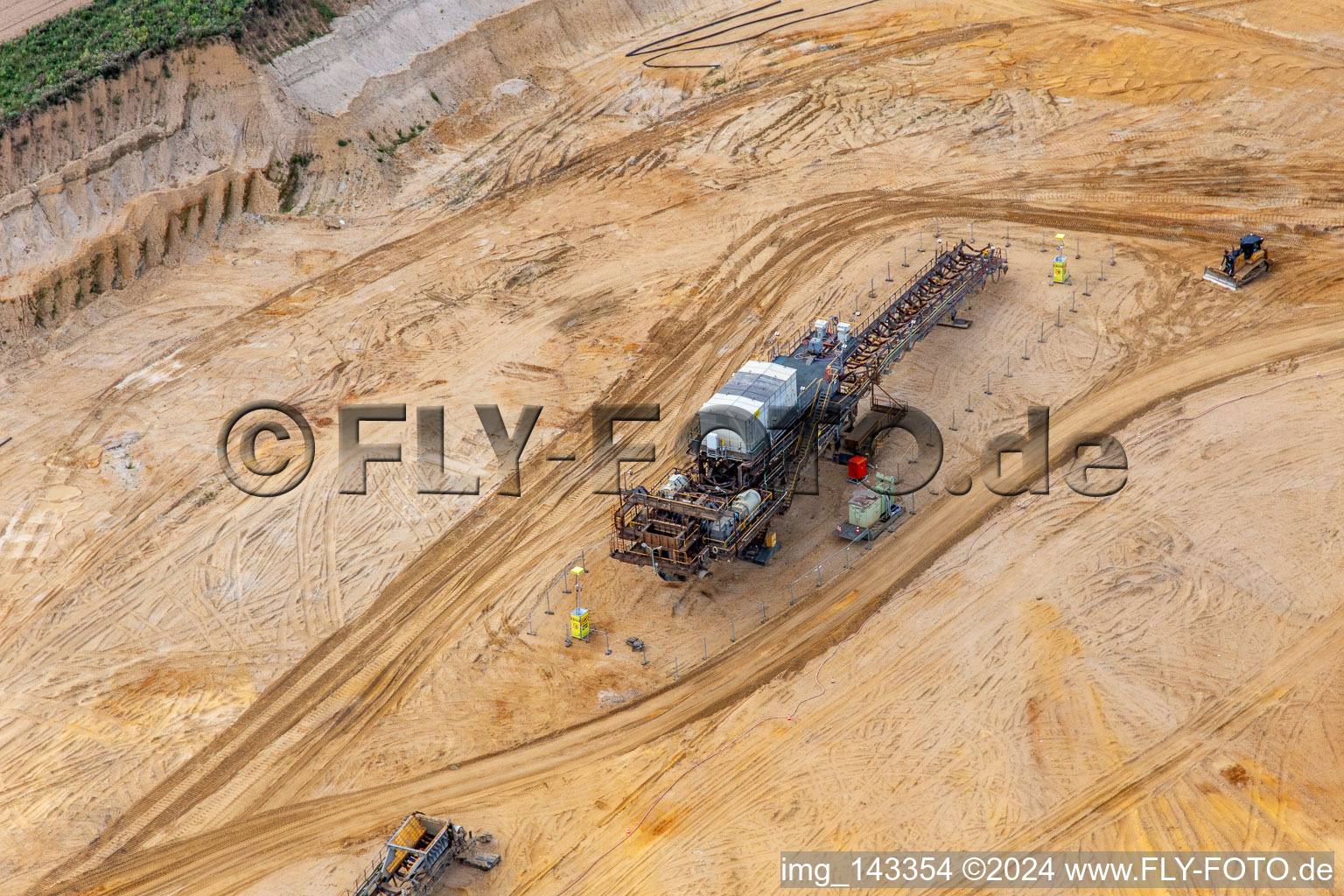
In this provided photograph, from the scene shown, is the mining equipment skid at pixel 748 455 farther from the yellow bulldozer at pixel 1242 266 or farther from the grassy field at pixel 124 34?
the grassy field at pixel 124 34

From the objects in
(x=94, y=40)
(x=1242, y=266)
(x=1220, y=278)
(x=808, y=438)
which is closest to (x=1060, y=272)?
(x=1220, y=278)

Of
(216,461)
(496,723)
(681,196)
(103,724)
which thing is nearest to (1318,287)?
(681,196)

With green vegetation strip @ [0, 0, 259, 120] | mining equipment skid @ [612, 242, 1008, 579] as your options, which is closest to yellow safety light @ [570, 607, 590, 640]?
mining equipment skid @ [612, 242, 1008, 579]

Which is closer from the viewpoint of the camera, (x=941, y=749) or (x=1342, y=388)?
(x=941, y=749)

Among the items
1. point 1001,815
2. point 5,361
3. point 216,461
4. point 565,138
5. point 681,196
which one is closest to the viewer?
point 1001,815

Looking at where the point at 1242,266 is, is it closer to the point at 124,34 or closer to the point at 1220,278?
the point at 1220,278

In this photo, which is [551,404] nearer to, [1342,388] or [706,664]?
[706,664]

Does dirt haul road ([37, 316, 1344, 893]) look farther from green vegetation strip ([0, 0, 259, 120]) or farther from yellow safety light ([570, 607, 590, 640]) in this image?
green vegetation strip ([0, 0, 259, 120])
